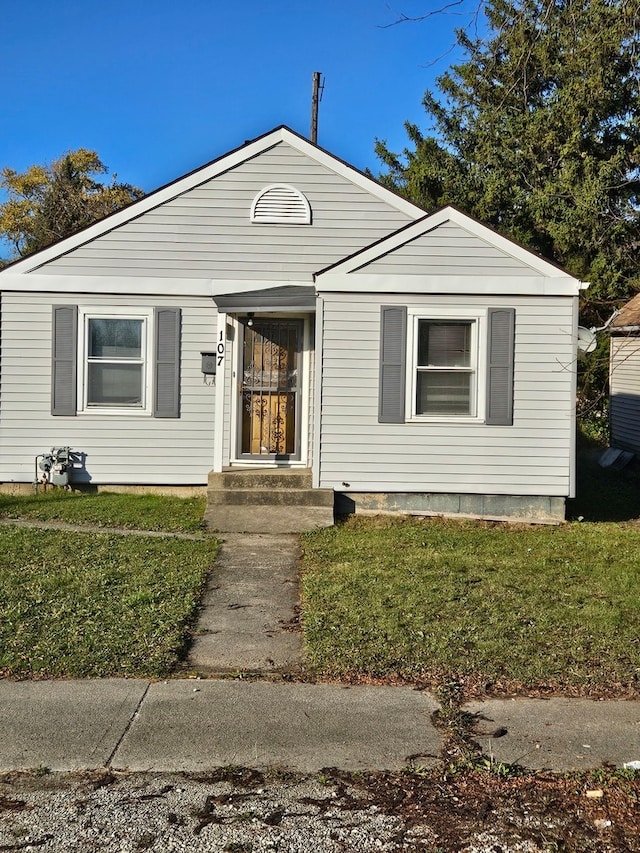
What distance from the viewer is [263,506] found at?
10586 mm

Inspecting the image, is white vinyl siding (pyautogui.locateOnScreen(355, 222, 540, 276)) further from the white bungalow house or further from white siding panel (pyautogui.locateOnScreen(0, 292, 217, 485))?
white siding panel (pyautogui.locateOnScreen(0, 292, 217, 485))

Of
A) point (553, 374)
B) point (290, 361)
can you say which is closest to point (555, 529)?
point (553, 374)

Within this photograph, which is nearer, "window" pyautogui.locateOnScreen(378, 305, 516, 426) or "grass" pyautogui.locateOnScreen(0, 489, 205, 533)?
"grass" pyautogui.locateOnScreen(0, 489, 205, 533)

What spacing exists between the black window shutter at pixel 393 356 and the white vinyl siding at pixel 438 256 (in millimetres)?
525

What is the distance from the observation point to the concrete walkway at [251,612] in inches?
232

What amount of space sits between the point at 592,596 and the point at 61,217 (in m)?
33.2

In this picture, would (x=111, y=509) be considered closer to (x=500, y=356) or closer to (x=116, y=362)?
(x=116, y=362)

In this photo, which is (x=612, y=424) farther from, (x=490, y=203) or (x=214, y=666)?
(x=214, y=666)

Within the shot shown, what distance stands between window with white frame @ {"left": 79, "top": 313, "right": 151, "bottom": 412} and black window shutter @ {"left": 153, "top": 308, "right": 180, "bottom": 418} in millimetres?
160

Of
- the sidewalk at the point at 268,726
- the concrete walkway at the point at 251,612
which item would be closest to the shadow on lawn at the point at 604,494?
the concrete walkway at the point at 251,612

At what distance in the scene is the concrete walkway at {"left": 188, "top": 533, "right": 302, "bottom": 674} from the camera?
5898 mm

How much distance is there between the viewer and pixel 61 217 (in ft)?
118

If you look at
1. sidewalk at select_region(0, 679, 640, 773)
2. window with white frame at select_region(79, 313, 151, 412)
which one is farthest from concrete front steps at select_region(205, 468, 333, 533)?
sidewalk at select_region(0, 679, 640, 773)

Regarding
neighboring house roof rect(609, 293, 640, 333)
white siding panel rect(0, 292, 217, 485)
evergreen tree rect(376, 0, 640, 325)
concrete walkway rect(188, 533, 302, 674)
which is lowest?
concrete walkway rect(188, 533, 302, 674)
